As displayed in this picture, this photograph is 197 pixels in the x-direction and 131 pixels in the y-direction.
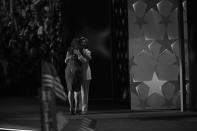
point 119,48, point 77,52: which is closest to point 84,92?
point 77,52

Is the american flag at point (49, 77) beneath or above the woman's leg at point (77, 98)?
→ above

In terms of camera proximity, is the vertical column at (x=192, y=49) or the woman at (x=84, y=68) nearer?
the woman at (x=84, y=68)

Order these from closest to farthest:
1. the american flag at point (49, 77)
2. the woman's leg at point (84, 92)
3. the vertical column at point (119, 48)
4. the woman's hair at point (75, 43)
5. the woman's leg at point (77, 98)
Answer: the american flag at point (49, 77) < the woman's hair at point (75, 43) < the woman's leg at point (77, 98) < the woman's leg at point (84, 92) < the vertical column at point (119, 48)

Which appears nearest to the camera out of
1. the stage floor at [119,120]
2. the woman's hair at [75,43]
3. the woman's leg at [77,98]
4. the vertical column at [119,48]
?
the stage floor at [119,120]

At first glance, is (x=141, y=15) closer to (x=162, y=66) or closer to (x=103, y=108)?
(x=162, y=66)

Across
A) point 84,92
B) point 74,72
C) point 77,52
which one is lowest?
point 84,92

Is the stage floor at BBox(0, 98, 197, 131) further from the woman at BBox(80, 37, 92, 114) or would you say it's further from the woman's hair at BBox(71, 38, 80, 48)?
the woman's hair at BBox(71, 38, 80, 48)

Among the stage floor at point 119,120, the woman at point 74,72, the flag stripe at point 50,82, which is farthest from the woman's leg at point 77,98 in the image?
the flag stripe at point 50,82

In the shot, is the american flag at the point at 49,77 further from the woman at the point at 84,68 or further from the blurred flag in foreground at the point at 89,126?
the woman at the point at 84,68

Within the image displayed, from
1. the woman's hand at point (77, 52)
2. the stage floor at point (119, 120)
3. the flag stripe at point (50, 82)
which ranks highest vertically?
the woman's hand at point (77, 52)

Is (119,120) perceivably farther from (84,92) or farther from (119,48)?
(119,48)

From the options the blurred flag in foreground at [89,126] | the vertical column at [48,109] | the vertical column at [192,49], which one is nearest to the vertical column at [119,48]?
the vertical column at [192,49]

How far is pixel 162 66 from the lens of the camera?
13.8m

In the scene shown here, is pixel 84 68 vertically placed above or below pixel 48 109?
above
